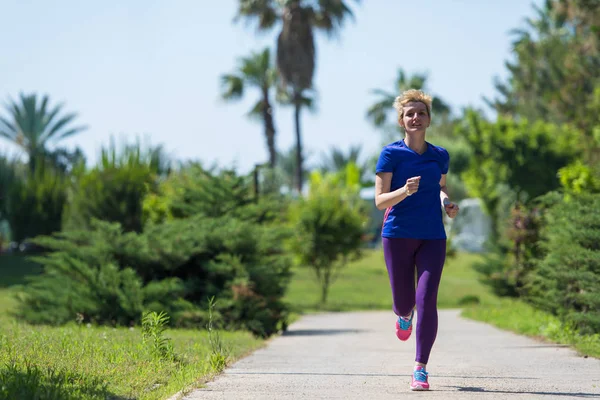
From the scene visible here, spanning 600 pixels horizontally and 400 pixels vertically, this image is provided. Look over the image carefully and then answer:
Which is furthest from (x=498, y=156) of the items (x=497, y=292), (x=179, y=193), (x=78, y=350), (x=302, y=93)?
(x=78, y=350)

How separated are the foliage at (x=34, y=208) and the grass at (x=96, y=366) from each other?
3604 centimetres

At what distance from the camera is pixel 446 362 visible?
9.42m

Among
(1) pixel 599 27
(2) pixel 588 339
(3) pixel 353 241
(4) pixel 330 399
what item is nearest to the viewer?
(4) pixel 330 399

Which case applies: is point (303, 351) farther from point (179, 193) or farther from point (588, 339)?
point (179, 193)

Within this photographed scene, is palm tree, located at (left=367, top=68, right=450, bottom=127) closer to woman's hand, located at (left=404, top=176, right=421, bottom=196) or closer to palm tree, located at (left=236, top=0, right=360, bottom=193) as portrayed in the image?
palm tree, located at (left=236, top=0, right=360, bottom=193)

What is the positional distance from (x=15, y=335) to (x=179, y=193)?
7825 mm

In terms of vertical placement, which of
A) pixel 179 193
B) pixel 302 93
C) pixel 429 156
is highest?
pixel 302 93

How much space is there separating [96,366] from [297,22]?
37965 millimetres

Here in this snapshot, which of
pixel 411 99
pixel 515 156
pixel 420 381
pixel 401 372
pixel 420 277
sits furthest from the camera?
pixel 515 156

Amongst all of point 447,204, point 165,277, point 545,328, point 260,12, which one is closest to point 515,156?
point 260,12

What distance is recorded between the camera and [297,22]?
146ft

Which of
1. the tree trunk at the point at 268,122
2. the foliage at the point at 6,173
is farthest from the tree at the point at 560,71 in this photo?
the foliage at the point at 6,173

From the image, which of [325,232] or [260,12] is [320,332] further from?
[260,12]

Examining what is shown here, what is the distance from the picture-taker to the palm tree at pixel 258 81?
53250mm
